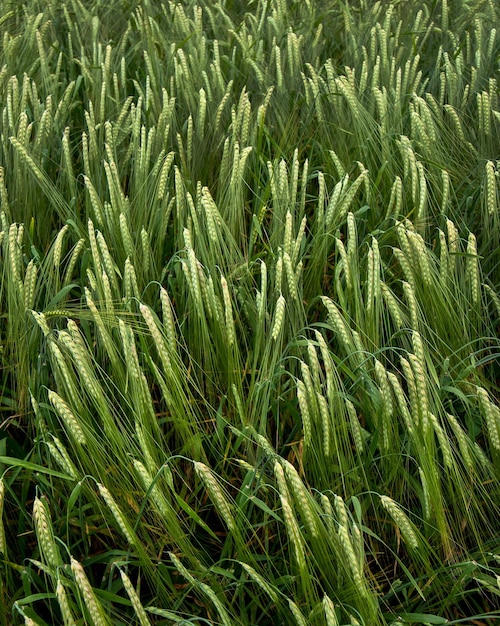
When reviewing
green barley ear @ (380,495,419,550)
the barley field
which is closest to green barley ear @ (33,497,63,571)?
the barley field

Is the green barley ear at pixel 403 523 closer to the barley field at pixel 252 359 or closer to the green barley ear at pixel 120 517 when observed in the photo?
the barley field at pixel 252 359

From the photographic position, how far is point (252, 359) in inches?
45.6

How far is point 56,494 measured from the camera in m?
1.03

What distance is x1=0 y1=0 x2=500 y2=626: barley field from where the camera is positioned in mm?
923

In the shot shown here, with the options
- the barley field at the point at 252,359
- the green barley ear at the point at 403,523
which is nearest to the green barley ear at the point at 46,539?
the barley field at the point at 252,359

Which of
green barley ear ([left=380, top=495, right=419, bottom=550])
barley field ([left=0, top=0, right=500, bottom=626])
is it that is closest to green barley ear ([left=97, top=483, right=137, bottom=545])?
barley field ([left=0, top=0, right=500, bottom=626])

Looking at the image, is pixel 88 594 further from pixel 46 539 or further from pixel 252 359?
pixel 252 359

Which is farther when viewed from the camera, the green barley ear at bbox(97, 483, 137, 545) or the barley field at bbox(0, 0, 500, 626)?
the barley field at bbox(0, 0, 500, 626)

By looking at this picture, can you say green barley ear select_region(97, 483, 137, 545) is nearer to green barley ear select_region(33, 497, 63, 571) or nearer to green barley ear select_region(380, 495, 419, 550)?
green barley ear select_region(33, 497, 63, 571)

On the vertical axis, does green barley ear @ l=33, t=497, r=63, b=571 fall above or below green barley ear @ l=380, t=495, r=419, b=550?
above

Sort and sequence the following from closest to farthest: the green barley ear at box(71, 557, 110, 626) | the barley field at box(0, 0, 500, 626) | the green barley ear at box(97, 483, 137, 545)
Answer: the green barley ear at box(71, 557, 110, 626), the green barley ear at box(97, 483, 137, 545), the barley field at box(0, 0, 500, 626)

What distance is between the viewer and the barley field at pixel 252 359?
36.4 inches

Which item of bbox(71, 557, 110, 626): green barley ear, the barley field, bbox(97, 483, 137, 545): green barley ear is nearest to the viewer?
bbox(71, 557, 110, 626): green barley ear

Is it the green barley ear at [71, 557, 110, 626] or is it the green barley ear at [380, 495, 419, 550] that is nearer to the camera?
the green barley ear at [71, 557, 110, 626]
